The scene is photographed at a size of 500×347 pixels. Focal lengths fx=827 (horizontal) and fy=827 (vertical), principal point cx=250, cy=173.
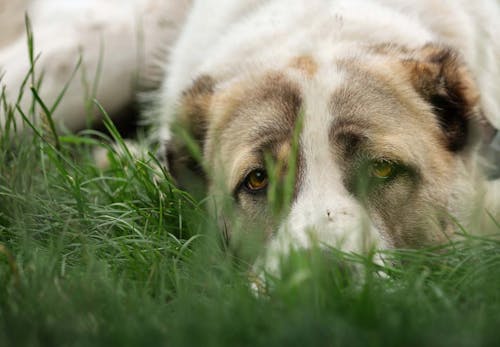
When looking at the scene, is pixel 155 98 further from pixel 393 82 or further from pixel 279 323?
pixel 279 323

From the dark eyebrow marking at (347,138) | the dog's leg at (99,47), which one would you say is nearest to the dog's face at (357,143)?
the dark eyebrow marking at (347,138)

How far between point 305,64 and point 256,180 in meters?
0.49

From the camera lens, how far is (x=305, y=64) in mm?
3115

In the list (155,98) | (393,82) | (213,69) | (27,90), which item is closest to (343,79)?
(393,82)

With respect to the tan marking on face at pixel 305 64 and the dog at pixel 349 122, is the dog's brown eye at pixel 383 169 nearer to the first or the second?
the dog at pixel 349 122

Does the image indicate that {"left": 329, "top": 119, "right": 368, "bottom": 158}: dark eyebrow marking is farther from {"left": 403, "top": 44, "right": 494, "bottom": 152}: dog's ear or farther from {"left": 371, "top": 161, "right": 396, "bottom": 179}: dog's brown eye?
{"left": 403, "top": 44, "right": 494, "bottom": 152}: dog's ear

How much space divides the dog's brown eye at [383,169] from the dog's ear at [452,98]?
32 centimetres

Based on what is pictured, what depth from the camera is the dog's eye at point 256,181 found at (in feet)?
9.77

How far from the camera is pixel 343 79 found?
9.87 feet

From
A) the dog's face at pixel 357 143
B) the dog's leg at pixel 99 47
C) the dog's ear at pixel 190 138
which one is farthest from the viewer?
the dog's leg at pixel 99 47

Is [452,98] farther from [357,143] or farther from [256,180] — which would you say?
[256,180]

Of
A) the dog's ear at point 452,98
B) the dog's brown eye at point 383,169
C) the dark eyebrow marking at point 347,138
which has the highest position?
the dog's ear at point 452,98

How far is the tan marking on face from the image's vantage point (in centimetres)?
306

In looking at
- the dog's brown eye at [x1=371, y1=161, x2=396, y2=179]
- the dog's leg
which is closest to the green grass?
the dog's brown eye at [x1=371, y1=161, x2=396, y2=179]
